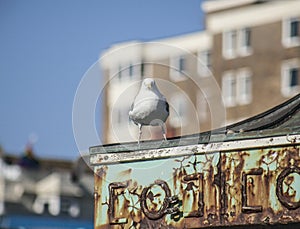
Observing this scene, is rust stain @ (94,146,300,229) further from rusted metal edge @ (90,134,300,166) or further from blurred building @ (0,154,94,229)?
blurred building @ (0,154,94,229)

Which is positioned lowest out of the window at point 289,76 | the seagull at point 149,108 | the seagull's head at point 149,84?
the seagull at point 149,108

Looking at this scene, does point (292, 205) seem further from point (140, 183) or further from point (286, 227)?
point (140, 183)

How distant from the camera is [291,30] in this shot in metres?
93.3

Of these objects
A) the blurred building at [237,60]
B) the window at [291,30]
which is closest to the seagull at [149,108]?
the blurred building at [237,60]

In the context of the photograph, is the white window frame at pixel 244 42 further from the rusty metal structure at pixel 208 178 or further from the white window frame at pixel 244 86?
the rusty metal structure at pixel 208 178

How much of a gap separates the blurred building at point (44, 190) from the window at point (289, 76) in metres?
12.1

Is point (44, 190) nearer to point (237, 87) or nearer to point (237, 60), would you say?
point (237, 87)

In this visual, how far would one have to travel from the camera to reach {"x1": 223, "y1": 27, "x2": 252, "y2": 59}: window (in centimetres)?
9662

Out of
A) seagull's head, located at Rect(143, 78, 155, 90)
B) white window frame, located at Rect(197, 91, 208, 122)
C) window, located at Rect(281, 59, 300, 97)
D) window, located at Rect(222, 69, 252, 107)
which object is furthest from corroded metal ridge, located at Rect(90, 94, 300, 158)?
window, located at Rect(222, 69, 252, 107)

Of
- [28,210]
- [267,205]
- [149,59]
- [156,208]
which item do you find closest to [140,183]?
[156,208]

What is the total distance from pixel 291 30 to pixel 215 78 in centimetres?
520

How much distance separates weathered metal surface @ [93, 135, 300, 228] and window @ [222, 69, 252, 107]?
75452 millimetres

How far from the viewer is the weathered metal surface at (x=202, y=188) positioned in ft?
59.9

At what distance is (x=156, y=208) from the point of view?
19.1m
